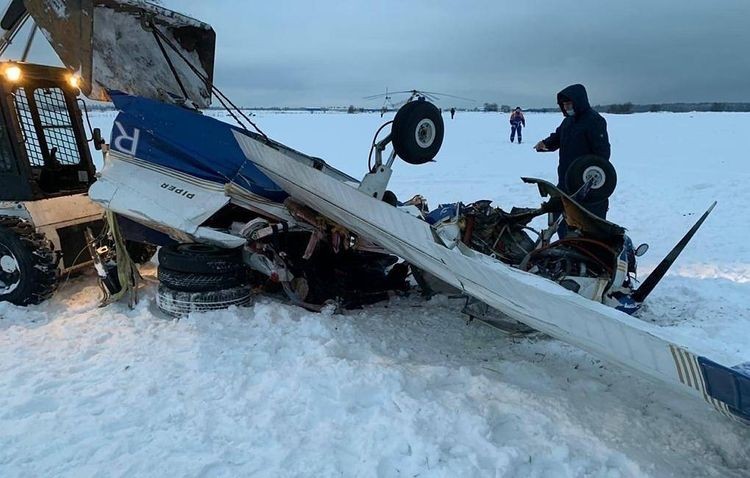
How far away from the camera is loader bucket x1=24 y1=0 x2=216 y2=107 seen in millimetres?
4785

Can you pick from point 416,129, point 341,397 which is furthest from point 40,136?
point 341,397

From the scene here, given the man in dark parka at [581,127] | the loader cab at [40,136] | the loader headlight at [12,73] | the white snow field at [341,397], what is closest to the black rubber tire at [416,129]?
the white snow field at [341,397]

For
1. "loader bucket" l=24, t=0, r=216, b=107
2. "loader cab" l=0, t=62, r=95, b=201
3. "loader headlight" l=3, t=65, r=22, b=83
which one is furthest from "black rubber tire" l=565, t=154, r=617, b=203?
"loader headlight" l=3, t=65, r=22, b=83

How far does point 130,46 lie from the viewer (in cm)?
526

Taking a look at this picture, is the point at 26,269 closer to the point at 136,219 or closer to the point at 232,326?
the point at 136,219

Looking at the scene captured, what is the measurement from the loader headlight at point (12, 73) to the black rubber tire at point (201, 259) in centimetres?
244

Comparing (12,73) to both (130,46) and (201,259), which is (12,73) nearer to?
(130,46)

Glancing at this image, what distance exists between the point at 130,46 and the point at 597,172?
4.37 meters

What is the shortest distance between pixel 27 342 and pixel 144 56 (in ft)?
9.43

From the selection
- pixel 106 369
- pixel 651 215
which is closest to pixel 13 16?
pixel 106 369

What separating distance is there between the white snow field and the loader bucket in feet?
6.46

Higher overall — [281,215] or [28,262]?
[281,215]

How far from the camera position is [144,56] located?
5445 mm

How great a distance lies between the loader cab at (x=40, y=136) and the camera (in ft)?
17.6
